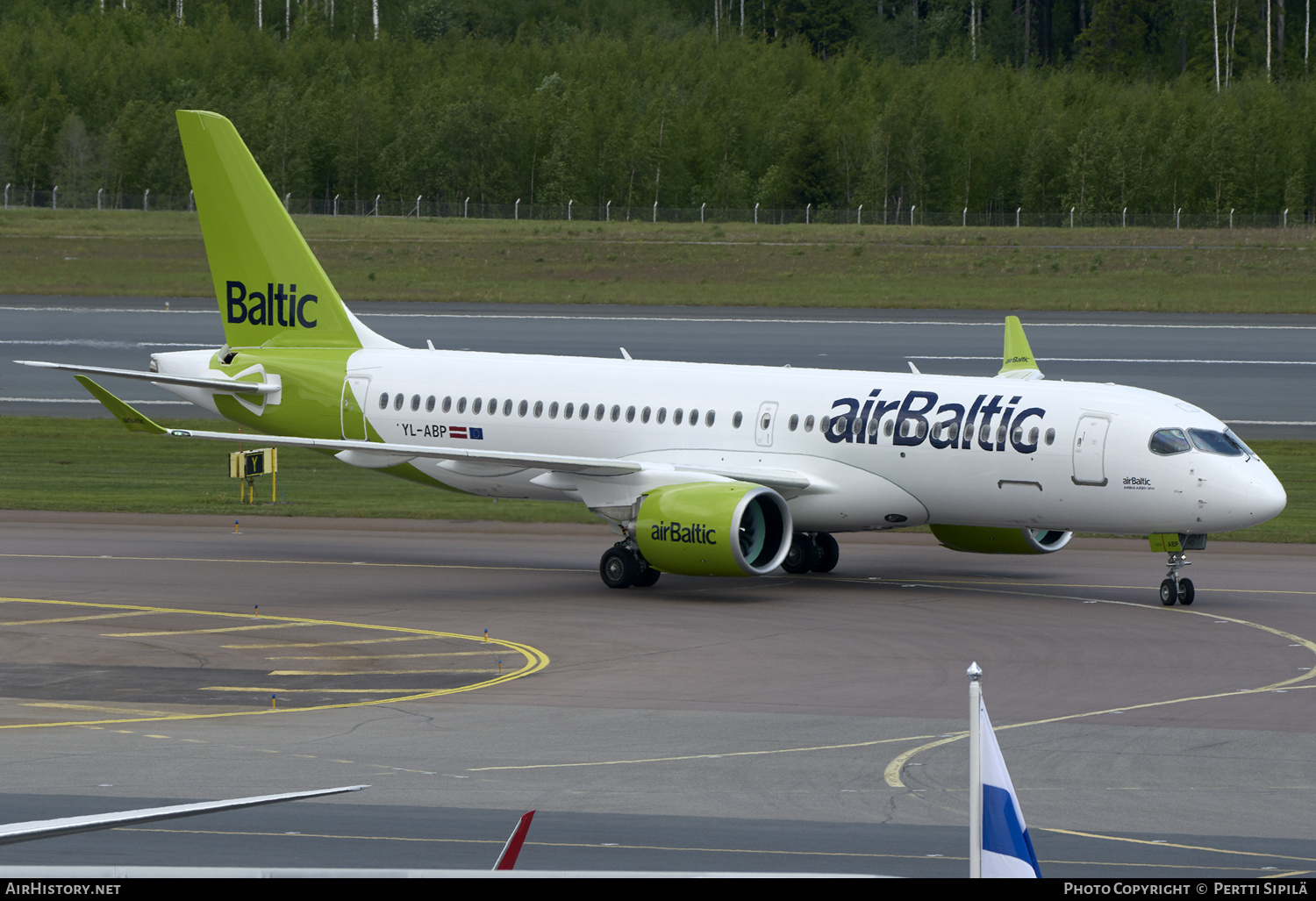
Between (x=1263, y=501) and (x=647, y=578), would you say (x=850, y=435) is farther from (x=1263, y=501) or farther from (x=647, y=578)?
(x=1263, y=501)

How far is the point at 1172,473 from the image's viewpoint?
30.5 meters

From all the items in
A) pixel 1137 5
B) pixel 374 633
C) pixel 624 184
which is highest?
pixel 1137 5

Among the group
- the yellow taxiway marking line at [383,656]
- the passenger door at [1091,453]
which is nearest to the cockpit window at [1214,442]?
the passenger door at [1091,453]

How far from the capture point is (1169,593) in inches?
1218

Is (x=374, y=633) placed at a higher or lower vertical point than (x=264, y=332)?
lower

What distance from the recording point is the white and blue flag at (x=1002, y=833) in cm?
730

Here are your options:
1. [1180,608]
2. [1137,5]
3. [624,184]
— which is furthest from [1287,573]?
[1137,5]

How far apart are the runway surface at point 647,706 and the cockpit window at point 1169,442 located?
2807 mm

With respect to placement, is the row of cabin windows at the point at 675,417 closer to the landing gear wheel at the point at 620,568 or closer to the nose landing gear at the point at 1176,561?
the nose landing gear at the point at 1176,561

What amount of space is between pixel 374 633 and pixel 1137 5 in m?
170

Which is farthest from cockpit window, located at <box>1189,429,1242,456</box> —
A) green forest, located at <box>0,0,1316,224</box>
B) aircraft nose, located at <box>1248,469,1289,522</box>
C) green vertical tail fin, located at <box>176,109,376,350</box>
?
green forest, located at <box>0,0,1316,224</box>
